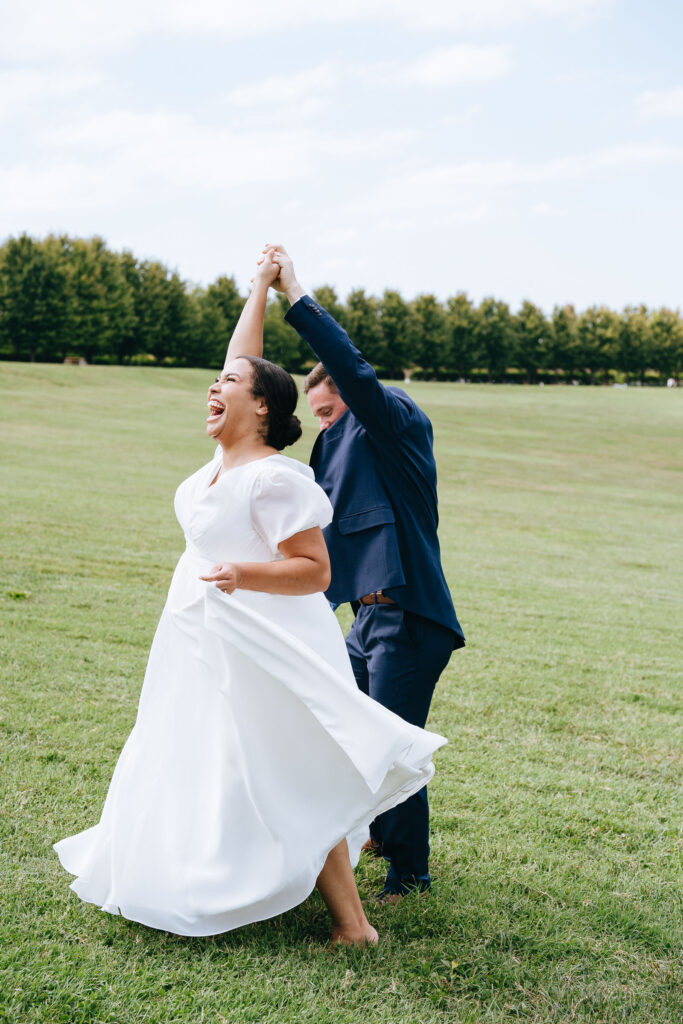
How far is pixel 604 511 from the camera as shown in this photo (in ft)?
64.0

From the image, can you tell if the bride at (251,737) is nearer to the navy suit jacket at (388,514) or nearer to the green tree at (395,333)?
the navy suit jacket at (388,514)

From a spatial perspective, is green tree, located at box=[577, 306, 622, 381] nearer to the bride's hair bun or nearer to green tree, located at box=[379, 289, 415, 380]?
green tree, located at box=[379, 289, 415, 380]

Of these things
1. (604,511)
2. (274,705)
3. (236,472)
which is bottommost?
(604,511)

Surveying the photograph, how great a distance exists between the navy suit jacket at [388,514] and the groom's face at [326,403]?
0.09m

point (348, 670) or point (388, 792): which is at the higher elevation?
point (348, 670)

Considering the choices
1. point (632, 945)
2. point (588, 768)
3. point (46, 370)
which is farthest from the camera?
point (46, 370)

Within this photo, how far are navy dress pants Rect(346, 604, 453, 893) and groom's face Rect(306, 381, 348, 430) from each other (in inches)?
33.1

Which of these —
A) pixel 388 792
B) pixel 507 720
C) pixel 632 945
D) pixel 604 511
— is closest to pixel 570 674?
pixel 507 720

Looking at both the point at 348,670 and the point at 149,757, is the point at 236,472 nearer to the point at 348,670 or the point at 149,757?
the point at 348,670

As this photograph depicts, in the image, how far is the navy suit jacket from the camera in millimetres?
3611

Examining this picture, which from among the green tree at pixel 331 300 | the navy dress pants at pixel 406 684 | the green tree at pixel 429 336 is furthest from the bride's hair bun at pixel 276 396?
the green tree at pixel 429 336

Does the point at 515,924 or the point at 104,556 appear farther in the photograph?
the point at 104,556

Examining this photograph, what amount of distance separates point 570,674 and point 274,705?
4.81 meters

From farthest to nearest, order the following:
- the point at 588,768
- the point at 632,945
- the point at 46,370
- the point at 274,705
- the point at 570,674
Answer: the point at 46,370
the point at 570,674
the point at 588,768
the point at 632,945
the point at 274,705
